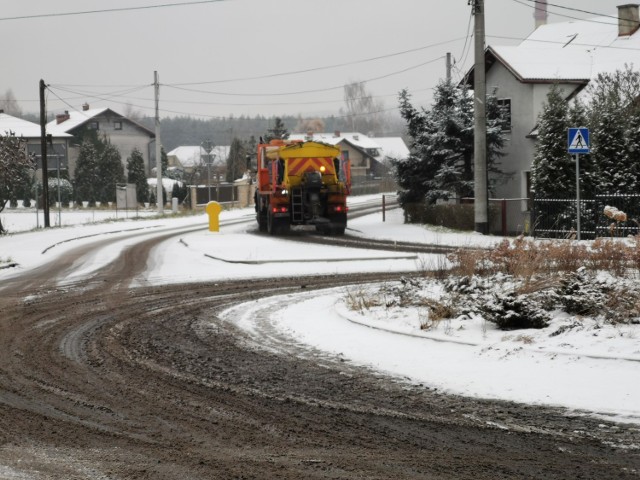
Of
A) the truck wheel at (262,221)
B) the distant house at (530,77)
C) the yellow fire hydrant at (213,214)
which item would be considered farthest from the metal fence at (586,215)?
the yellow fire hydrant at (213,214)

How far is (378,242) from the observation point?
89.1 ft

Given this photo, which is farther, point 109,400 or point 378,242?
point 378,242

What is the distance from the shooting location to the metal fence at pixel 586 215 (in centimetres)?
2522

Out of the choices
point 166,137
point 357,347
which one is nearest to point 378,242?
point 357,347

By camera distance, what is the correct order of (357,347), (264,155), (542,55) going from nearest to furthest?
(357,347)
(264,155)
(542,55)

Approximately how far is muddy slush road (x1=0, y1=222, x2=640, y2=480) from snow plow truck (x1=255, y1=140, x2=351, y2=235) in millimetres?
19494

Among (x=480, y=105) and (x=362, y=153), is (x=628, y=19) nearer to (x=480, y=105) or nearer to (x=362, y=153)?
(x=480, y=105)

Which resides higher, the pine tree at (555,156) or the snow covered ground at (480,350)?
the pine tree at (555,156)

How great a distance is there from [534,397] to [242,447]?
271cm

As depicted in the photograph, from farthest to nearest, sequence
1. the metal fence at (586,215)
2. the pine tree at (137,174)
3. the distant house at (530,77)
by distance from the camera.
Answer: the pine tree at (137,174) → the distant house at (530,77) → the metal fence at (586,215)

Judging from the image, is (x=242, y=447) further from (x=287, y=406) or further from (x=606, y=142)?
(x=606, y=142)

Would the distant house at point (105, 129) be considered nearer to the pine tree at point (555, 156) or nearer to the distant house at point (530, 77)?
the distant house at point (530, 77)

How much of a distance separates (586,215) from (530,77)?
33.0ft

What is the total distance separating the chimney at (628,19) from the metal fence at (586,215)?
51.3 feet
